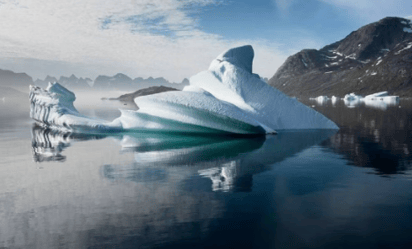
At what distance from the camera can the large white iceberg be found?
22.5m

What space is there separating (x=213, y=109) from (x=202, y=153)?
4929 millimetres

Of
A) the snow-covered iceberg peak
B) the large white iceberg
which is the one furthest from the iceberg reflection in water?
the snow-covered iceberg peak

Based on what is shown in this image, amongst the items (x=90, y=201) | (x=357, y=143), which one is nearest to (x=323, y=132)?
(x=357, y=143)

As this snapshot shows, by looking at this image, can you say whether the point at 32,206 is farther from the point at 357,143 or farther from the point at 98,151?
the point at 357,143

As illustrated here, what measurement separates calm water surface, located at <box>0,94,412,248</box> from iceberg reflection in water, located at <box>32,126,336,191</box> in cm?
8

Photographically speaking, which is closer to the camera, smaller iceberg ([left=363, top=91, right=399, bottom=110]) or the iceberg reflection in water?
the iceberg reflection in water

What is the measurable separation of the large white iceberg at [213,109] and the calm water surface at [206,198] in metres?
4.76

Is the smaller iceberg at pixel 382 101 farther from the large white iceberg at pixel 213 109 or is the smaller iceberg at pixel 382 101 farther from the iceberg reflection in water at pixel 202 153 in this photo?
the iceberg reflection in water at pixel 202 153

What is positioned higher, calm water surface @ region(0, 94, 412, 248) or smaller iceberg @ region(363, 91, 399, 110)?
smaller iceberg @ region(363, 91, 399, 110)

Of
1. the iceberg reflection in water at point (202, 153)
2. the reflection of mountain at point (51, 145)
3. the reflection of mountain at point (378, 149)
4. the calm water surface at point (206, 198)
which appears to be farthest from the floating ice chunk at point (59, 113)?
the reflection of mountain at point (378, 149)

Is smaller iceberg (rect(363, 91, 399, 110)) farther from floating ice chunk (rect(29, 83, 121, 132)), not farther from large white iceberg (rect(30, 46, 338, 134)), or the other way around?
floating ice chunk (rect(29, 83, 121, 132))

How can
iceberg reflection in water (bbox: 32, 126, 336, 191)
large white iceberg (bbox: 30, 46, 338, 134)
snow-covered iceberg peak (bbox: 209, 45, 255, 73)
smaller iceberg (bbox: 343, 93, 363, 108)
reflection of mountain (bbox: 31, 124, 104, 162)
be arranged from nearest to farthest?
iceberg reflection in water (bbox: 32, 126, 336, 191), reflection of mountain (bbox: 31, 124, 104, 162), large white iceberg (bbox: 30, 46, 338, 134), snow-covered iceberg peak (bbox: 209, 45, 255, 73), smaller iceberg (bbox: 343, 93, 363, 108)

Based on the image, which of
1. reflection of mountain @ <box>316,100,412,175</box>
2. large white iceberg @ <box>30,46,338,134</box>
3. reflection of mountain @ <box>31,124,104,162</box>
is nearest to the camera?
reflection of mountain @ <box>316,100,412,175</box>

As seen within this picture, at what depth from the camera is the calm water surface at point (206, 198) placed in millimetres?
7172
